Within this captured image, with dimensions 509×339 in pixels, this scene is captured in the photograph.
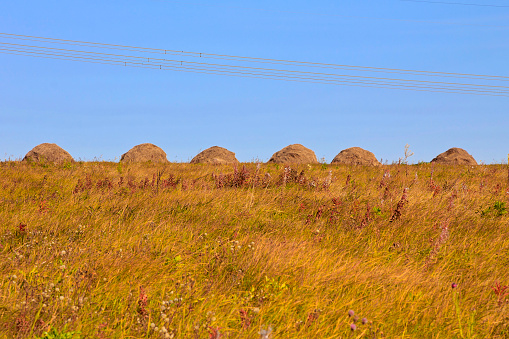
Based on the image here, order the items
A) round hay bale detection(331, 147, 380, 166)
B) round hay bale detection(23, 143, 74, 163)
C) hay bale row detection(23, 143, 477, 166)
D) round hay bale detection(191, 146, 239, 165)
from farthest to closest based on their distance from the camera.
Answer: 1. round hay bale detection(191, 146, 239, 165)
2. round hay bale detection(331, 147, 380, 166)
3. hay bale row detection(23, 143, 477, 166)
4. round hay bale detection(23, 143, 74, 163)

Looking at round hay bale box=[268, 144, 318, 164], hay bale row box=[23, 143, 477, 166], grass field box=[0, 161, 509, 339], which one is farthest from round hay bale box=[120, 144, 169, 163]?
grass field box=[0, 161, 509, 339]

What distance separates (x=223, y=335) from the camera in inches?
102

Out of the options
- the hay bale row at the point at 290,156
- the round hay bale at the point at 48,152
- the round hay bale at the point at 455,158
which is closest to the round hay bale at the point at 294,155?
the hay bale row at the point at 290,156

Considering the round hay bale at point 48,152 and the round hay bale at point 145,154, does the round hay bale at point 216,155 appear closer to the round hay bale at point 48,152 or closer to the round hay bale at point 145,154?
the round hay bale at point 145,154

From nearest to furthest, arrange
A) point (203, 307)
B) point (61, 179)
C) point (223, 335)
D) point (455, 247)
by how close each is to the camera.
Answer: point (223, 335) < point (203, 307) < point (455, 247) < point (61, 179)

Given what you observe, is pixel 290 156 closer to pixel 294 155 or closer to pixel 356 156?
pixel 294 155

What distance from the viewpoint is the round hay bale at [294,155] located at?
24.1m

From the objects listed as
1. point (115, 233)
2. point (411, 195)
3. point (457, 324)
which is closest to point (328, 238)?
point (457, 324)

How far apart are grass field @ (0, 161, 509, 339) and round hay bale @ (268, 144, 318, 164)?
17.7 metres

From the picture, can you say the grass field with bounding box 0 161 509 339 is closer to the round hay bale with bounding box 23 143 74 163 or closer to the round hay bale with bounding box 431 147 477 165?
the round hay bale with bounding box 23 143 74 163

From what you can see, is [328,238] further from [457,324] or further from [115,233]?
[115,233]

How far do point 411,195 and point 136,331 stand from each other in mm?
5734

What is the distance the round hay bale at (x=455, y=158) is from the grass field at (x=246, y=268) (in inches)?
762

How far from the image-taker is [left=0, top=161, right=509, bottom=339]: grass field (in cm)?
280
